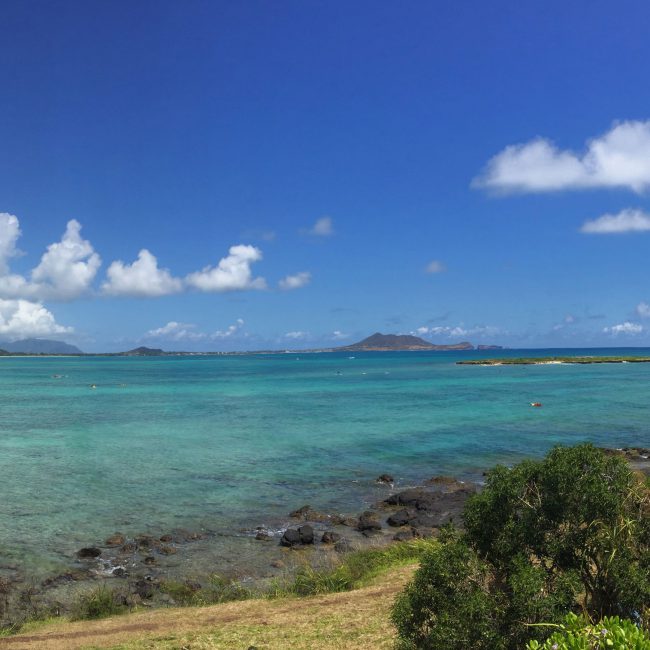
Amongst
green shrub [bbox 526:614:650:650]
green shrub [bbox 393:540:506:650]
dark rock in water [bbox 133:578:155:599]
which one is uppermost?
green shrub [bbox 526:614:650:650]

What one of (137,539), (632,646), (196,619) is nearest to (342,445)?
(137,539)

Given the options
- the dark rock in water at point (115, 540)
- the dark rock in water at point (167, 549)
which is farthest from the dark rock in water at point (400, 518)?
the dark rock in water at point (115, 540)

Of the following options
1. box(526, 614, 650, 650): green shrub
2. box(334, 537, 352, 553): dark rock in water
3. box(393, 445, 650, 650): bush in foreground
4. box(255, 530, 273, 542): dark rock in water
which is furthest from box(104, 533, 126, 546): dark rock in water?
box(526, 614, 650, 650): green shrub

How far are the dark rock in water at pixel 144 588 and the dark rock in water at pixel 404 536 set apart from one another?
7337 millimetres

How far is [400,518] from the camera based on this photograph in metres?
19.8

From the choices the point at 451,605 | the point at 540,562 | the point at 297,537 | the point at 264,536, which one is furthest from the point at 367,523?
the point at 451,605

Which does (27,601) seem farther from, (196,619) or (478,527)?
(478,527)

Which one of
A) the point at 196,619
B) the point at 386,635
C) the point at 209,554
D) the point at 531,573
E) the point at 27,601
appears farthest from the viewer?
the point at 209,554

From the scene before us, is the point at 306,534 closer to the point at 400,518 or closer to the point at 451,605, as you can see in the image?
the point at 400,518

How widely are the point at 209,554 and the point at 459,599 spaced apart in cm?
1097

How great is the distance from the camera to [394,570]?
13.8 m

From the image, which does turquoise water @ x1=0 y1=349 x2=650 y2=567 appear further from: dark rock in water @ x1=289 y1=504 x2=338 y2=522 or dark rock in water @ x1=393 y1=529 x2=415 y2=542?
dark rock in water @ x1=393 y1=529 x2=415 y2=542

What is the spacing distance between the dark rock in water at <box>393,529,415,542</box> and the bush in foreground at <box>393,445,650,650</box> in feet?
32.2

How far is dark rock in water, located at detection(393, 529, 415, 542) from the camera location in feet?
57.8
